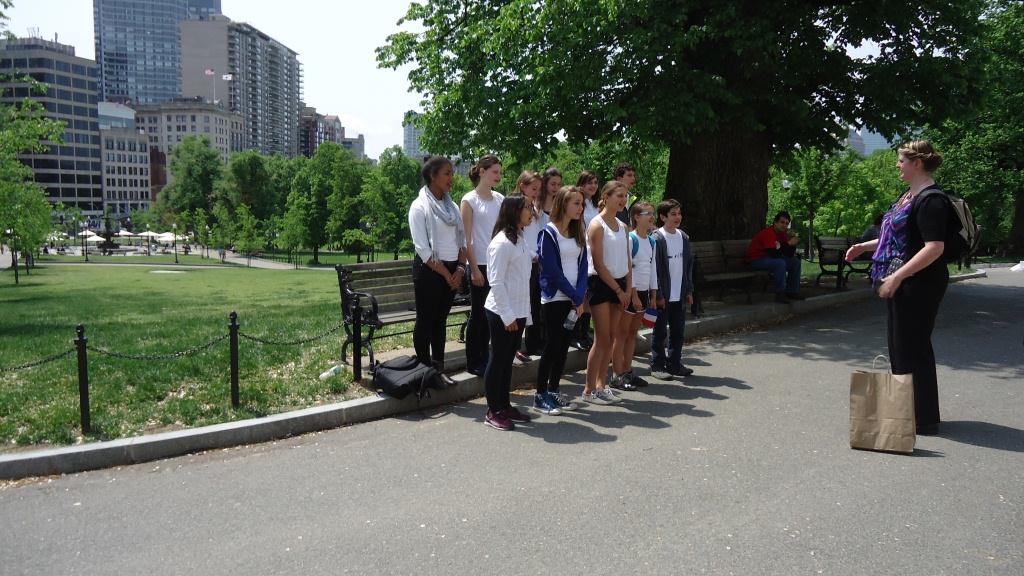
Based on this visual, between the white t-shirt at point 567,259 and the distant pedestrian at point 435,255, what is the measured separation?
1038mm

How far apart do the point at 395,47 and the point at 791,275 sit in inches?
389

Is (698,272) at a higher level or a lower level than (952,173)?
lower

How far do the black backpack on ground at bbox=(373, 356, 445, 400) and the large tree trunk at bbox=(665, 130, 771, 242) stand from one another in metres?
8.44

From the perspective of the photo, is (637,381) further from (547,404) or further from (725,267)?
(725,267)

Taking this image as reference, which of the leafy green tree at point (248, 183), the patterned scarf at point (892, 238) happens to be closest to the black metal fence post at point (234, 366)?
the patterned scarf at point (892, 238)

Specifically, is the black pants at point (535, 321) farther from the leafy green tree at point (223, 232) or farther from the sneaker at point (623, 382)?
the leafy green tree at point (223, 232)

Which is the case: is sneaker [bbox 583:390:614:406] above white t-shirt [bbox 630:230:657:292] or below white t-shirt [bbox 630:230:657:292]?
below

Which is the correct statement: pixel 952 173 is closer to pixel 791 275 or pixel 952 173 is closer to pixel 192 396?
pixel 791 275

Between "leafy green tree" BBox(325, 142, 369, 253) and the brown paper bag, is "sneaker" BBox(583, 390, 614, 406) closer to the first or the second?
the brown paper bag

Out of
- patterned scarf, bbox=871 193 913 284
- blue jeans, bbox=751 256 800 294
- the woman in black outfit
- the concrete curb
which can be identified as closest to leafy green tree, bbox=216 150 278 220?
blue jeans, bbox=751 256 800 294

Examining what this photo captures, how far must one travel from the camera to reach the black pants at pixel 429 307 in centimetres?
700

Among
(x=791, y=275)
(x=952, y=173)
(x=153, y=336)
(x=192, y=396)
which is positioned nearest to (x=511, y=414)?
(x=192, y=396)

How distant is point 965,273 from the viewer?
779 inches

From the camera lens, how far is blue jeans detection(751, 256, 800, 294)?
40.8 ft
